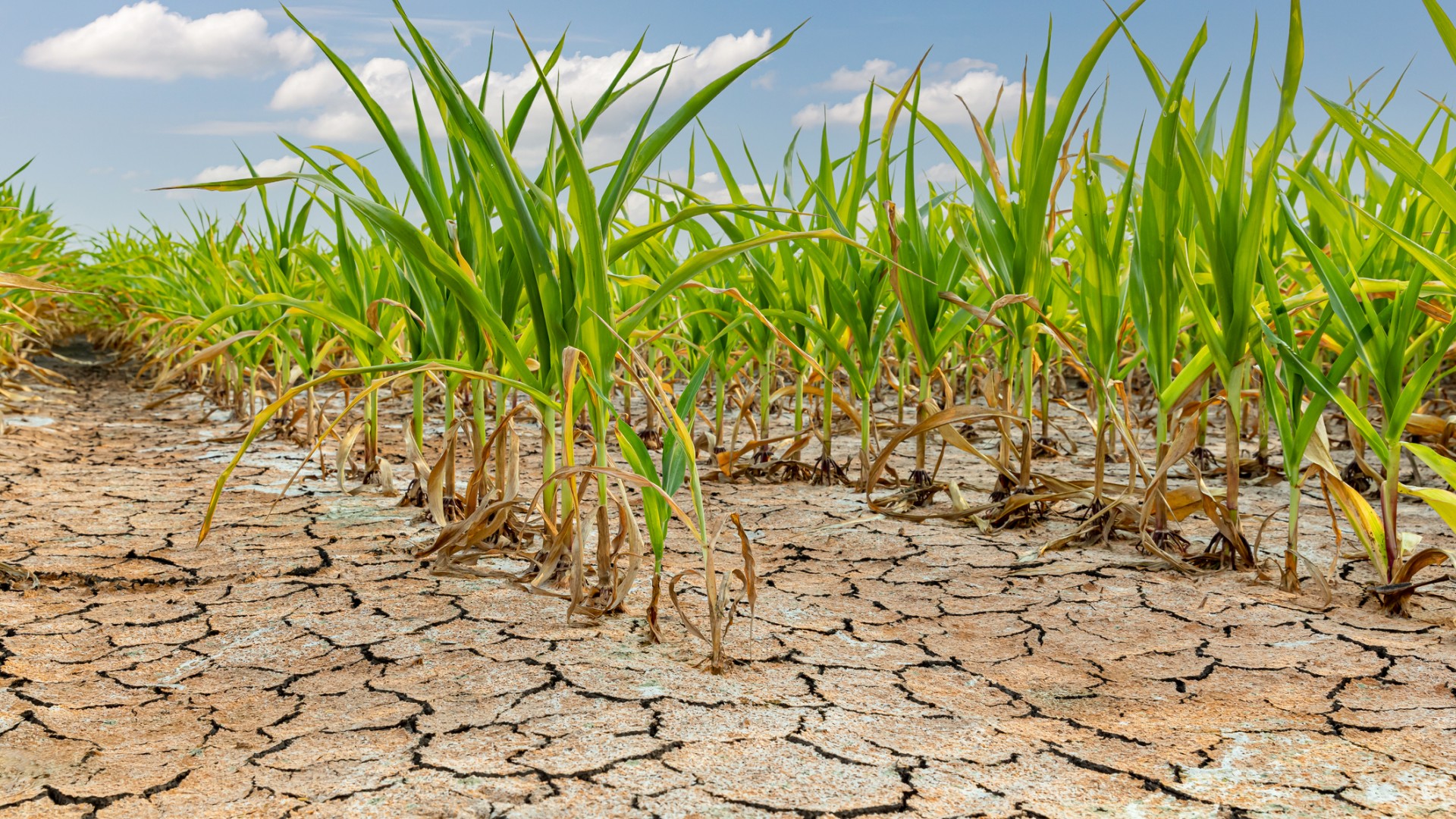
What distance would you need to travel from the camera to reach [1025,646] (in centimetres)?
120

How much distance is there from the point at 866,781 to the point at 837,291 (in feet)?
3.48

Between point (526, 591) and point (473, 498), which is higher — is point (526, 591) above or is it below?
below

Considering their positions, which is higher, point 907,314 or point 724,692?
point 907,314

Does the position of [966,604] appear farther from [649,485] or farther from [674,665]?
[649,485]

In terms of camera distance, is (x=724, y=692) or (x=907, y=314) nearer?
(x=724, y=692)

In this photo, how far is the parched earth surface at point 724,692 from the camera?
2.69 ft

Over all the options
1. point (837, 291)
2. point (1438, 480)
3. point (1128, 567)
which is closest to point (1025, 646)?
point (1128, 567)

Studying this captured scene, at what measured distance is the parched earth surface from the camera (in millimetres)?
820

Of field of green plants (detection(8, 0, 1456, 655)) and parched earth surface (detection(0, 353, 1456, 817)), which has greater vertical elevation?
field of green plants (detection(8, 0, 1456, 655))

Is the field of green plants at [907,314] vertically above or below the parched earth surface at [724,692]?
above

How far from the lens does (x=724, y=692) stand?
3.30ft

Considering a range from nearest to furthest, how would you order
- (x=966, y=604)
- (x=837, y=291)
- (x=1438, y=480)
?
(x=966, y=604)
(x=837, y=291)
(x=1438, y=480)

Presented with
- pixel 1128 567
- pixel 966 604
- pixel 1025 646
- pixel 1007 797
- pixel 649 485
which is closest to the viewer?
pixel 1007 797

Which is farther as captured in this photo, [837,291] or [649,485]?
[837,291]
